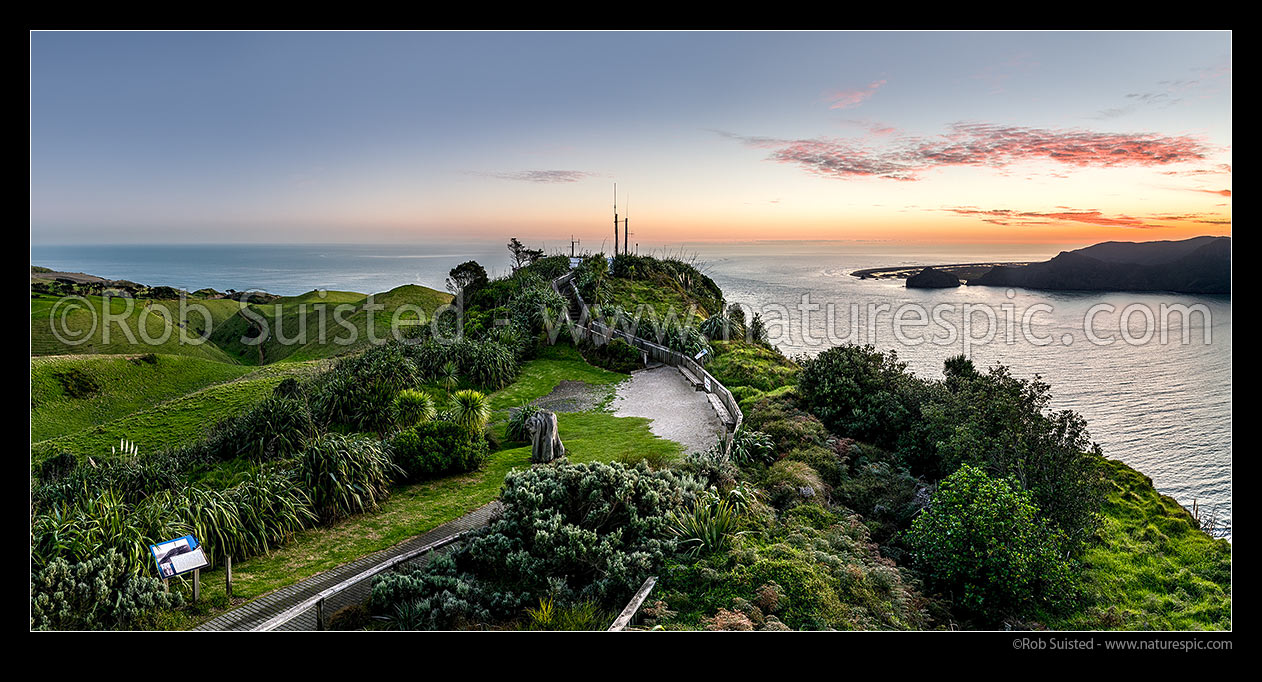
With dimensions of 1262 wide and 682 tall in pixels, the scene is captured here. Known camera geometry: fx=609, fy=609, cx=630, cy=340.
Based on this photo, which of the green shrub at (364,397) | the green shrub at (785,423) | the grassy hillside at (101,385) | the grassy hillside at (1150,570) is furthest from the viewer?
the grassy hillside at (101,385)

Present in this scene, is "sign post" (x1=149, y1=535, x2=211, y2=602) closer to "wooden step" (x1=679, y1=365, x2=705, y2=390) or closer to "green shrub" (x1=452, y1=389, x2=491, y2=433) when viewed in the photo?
"green shrub" (x1=452, y1=389, x2=491, y2=433)

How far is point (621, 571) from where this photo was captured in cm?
766

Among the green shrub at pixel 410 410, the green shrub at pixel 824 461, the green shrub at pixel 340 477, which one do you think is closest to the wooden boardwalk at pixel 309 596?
the green shrub at pixel 340 477

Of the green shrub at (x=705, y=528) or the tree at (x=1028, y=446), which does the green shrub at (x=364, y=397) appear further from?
the tree at (x=1028, y=446)

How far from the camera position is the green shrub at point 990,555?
8586 mm

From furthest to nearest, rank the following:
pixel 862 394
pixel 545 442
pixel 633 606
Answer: pixel 862 394, pixel 545 442, pixel 633 606

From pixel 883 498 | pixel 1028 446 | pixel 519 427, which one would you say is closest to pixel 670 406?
pixel 519 427

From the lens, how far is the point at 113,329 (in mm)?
52594

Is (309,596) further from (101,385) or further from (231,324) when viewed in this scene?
(231,324)

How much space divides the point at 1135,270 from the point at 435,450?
61.6ft

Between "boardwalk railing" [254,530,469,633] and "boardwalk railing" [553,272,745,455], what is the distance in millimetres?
5985

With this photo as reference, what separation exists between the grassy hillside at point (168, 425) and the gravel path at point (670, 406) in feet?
50.2
